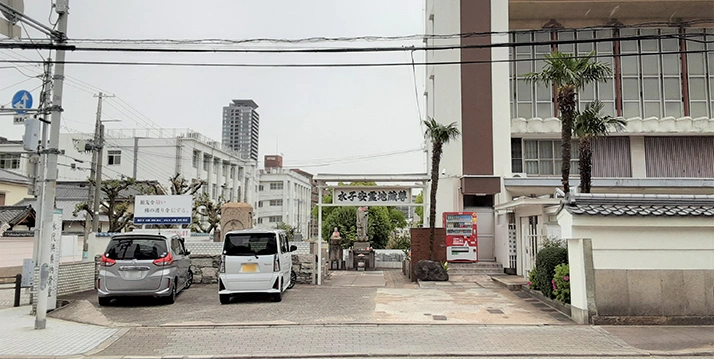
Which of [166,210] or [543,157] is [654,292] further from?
[543,157]

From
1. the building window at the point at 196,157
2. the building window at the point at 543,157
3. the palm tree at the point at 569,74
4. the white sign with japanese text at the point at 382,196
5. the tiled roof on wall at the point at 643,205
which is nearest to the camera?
the tiled roof on wall at the point at 643,205

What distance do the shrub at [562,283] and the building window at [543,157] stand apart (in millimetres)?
13256

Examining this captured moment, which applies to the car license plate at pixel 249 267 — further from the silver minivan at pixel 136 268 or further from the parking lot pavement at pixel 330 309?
the silver minivan at pixel 136 268

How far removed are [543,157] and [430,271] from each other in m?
10.5

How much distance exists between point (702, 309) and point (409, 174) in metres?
8.85

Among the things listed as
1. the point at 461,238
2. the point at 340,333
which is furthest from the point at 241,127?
the point at 340,333

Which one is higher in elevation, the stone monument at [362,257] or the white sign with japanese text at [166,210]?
the white sign with japanese text at [166,210]

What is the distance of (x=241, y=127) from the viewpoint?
170 m

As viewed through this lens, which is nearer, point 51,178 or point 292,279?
point 51,178

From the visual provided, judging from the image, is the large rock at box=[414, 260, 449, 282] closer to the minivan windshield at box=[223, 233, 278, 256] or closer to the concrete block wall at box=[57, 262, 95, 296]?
the minivan windshield at box=[223, 233, 278, 256]

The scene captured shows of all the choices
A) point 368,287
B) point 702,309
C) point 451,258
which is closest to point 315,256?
point 368,287

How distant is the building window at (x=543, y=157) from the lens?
23.6 m

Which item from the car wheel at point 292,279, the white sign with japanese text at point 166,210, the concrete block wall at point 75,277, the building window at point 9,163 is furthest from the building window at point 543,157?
the building window at point 9,163

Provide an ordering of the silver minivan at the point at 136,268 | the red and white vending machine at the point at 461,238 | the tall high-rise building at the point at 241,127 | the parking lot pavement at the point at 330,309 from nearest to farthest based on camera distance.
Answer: the parking lot pavement at the point at 330,309 < the silver minivan at the point at 136,268 < the red and white vending machine at the point at 461,238 < the tall high-rise building at the point at 241,127
